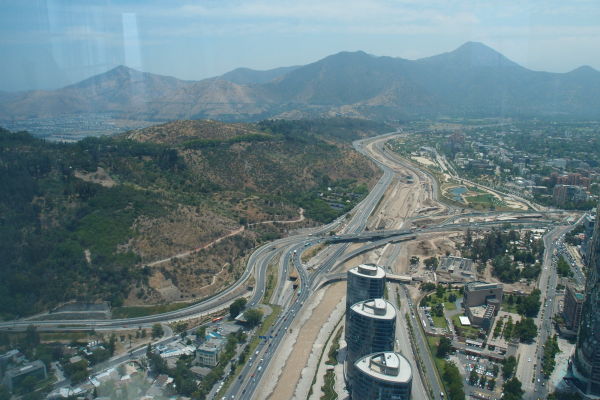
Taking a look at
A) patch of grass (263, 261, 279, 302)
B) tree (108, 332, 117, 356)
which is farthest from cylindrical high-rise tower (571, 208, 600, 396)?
tree (108, 332, 117, 356)

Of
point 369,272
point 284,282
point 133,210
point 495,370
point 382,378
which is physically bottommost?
point 495,370

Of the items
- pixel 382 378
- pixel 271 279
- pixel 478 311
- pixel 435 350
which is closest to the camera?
pixel 382 378

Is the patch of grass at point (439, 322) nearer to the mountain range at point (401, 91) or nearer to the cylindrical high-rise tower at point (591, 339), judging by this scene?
the cylindrical high-rise tower at point (591, 339)

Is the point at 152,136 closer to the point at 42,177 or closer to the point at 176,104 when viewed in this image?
the point at 42,177

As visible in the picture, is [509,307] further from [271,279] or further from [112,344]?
[112,344]

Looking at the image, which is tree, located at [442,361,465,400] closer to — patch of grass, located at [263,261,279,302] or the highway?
the highway

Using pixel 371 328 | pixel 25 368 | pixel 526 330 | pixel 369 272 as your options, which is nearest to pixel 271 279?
pixel 369 272

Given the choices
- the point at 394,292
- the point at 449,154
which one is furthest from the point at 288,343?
the point at 449,154
